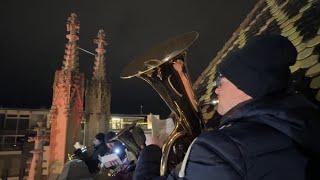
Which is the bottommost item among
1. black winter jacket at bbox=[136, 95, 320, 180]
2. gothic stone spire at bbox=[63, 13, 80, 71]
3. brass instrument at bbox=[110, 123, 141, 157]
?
black winter jacket at bbox=[136, 95, 320, 180]

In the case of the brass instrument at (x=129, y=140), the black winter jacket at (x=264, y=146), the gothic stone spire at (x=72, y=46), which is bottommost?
the black winter jacket at (x=264, y=146)

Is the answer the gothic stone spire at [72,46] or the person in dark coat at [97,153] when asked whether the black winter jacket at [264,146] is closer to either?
the person in dark coat at [97,153]

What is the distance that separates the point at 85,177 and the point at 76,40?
11.4 m

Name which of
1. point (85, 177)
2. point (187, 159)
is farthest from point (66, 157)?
point (187, 159)

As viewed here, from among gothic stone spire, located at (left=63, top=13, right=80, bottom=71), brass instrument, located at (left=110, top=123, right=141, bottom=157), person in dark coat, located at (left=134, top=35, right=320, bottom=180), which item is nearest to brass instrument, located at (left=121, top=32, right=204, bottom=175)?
person in dark coat, located at (left=134, top=35, right=320, bottom=180)

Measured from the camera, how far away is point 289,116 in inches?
61.4

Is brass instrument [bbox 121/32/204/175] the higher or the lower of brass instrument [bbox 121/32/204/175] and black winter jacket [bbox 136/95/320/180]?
the higher

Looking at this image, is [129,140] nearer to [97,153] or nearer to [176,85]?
[176,85]

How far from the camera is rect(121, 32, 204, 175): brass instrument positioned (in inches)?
128

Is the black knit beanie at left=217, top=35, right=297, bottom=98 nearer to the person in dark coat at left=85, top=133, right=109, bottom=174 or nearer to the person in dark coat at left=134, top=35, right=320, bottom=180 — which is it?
the person in dark coat at left=134, top=35, right=320, bottom=180

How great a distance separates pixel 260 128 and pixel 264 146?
10 cm

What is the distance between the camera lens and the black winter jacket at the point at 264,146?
1.48 metres

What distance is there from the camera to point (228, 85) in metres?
1.85

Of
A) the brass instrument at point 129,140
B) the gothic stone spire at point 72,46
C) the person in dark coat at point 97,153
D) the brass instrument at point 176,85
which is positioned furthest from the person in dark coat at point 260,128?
the gothic stone spire at point 72,46
